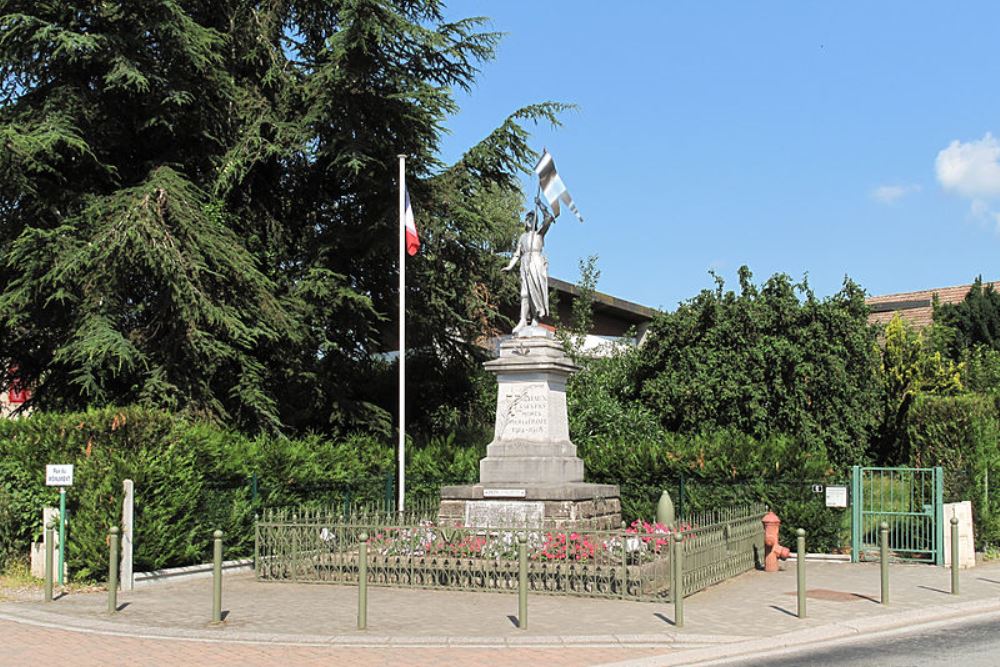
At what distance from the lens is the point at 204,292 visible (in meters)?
21.0

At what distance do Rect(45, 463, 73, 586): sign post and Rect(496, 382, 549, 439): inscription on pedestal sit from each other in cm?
673

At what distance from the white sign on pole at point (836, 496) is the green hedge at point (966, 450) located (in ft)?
9.20

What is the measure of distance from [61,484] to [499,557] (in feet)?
19.5

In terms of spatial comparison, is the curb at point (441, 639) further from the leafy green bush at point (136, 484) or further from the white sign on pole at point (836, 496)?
the white sign on pole at point (836, 496)

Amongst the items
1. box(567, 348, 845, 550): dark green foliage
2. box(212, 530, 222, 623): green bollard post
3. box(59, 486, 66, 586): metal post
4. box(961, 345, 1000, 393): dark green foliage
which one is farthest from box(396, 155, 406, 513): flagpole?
box(961, 345, 1000, 393): dark green foliage

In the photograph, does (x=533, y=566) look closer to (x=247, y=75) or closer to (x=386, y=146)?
(x=386, y=146)

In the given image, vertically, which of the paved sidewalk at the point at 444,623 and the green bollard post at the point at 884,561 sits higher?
the green bollard post at the point at 884,561

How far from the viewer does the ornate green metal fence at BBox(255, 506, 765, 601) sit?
44.3 ft

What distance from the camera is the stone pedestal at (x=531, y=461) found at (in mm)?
16250

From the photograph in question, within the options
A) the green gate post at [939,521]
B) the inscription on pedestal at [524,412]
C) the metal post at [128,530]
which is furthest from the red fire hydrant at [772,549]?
the metal post at [128,530]

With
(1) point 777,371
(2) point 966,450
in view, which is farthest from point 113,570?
(1) point 777,371

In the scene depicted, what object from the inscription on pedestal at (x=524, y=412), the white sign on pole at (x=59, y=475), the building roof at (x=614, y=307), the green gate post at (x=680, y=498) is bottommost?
the green gate post at (x=680, y=498)

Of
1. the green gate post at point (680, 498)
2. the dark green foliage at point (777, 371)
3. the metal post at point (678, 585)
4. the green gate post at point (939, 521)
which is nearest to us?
the metal post at point (678, 585)

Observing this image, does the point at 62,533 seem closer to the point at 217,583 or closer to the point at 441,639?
the point at 217,583
